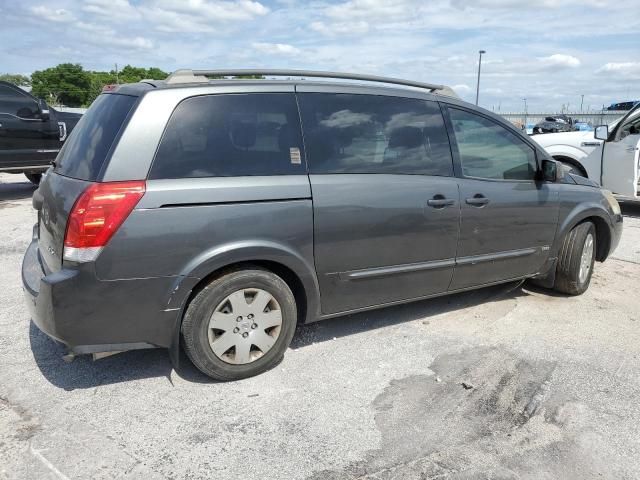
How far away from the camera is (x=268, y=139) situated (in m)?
3.24

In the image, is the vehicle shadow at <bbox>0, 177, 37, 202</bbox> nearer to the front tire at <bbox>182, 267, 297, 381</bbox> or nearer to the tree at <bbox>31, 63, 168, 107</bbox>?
the front tire at <bbox>182, 267, 297, 381</bbox>

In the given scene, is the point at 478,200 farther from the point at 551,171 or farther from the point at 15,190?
the point at 15,190

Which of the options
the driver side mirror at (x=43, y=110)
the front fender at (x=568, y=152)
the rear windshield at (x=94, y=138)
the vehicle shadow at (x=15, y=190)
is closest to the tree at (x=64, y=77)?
the vehicle shadow at (x=15, y=190)

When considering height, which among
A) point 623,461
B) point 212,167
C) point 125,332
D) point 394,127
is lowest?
point 623,461

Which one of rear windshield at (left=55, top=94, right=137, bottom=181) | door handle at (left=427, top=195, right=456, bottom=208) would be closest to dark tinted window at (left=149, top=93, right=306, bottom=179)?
rear windshield at (left=55, top=94, right=137, bottom=181)

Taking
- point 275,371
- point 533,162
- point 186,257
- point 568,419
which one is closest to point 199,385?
point 275,371

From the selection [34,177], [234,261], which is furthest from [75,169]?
[34,177]

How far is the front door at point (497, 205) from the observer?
4035 millimetres

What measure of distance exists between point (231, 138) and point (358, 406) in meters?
1.71

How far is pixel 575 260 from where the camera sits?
4.74 metres

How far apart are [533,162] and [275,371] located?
8.93ft

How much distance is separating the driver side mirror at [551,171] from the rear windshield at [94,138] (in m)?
3.23

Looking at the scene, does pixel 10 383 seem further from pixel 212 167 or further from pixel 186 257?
pixel 212 167

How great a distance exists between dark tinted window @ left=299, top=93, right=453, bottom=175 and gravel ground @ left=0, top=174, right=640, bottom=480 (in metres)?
1.28
